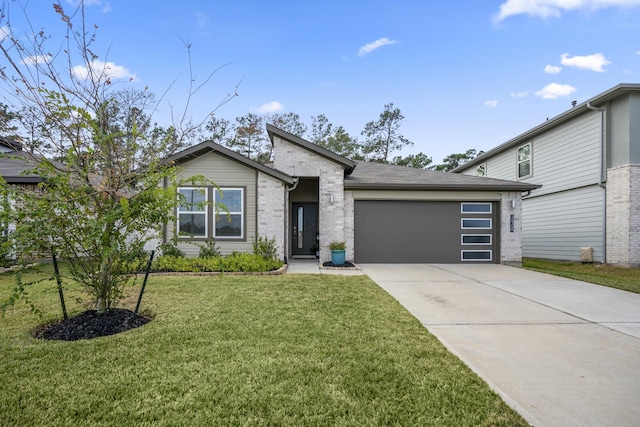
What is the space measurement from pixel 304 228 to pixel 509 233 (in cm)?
744

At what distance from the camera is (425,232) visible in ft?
37.0

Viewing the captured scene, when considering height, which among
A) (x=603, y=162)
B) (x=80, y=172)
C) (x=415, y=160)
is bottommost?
(x=80, y=172)

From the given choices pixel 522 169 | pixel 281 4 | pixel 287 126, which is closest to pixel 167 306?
pixel 281 4

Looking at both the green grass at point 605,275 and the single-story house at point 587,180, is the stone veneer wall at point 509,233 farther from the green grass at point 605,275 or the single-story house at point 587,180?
the green grass at point 605,275

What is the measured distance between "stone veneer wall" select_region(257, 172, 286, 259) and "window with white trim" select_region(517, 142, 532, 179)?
11485mm

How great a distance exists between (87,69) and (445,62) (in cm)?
1308

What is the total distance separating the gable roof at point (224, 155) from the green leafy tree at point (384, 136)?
20.6 metres

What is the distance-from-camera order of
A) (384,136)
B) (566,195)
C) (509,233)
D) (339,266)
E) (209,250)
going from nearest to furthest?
(209,250), (339,266), (509,233), (566,195), (384,136)

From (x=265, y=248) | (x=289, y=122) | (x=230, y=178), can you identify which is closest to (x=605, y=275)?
(x=265, y=248)

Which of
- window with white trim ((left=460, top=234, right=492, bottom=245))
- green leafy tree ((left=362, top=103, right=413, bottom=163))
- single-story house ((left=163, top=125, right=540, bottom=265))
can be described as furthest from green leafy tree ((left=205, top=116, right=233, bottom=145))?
window with white trim ((left=460, top=234, right=492, bottom=245))

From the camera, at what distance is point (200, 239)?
976 centimetres

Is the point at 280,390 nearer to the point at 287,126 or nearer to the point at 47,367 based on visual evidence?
the point at 47,367

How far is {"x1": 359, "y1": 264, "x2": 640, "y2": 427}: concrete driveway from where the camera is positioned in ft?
8.30

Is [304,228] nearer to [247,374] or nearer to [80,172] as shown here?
[80,172]
